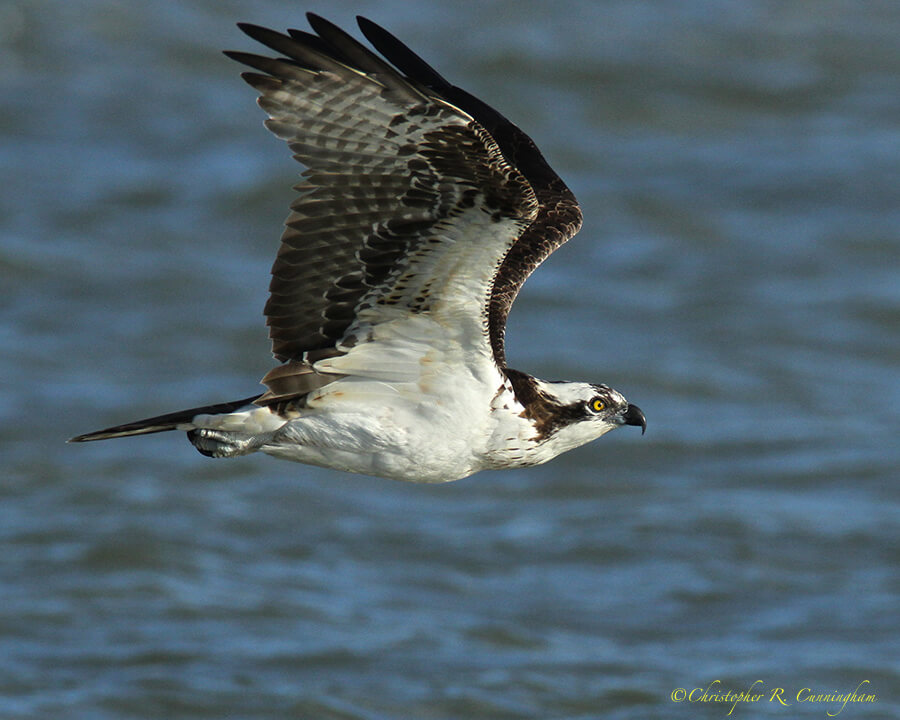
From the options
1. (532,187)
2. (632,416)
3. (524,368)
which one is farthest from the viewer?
(524,368)

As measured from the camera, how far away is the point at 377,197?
8.55 metres

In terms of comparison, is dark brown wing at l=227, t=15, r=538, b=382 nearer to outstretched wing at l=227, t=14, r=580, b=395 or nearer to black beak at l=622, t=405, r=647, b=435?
outstretched wing at l=227, t=14, r=580, b=395

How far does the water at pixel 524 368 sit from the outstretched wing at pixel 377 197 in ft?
29.2

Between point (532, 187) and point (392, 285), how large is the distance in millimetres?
1185

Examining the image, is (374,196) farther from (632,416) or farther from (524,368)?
(524,368)

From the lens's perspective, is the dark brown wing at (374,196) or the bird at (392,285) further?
the bird at (392,285)

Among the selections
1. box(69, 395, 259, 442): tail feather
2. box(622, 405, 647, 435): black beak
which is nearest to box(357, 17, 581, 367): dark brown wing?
box(622, 405, 647, 435): black beak

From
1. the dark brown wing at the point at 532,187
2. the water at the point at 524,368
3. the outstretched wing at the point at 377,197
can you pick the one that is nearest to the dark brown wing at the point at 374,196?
the outstretched wing at the point at 377,197

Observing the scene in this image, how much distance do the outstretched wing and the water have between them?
8889 mm

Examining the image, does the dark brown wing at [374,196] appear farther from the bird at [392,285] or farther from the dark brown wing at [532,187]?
the dark brown wing at [532,187]

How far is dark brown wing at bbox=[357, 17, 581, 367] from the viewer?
28.2 ft

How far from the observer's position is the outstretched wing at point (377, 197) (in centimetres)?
807

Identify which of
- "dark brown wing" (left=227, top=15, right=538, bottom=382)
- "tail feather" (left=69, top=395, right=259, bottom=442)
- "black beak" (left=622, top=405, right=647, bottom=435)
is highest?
"dark brown wing" (left=227, top=15, right=538, bottom=382)

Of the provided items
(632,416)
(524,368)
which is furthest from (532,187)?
(524,368)
